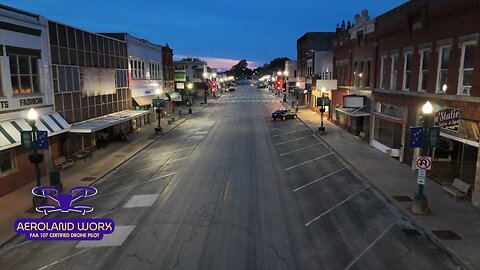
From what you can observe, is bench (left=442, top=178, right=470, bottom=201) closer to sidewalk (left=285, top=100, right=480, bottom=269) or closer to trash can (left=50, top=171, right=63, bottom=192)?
sidewalk (left=285, top=100, right=480, bottom=269)

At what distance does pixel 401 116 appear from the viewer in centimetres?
2503

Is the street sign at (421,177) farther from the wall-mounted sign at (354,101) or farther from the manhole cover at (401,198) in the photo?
the wall-mounted sign at (354,101)

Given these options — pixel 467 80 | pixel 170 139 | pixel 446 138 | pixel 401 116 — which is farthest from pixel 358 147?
pixel 170 139

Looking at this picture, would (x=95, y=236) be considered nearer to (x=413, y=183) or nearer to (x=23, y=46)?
(x=23, y=46)

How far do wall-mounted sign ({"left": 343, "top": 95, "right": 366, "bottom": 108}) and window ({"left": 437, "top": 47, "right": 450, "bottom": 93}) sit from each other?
13482 millimetres

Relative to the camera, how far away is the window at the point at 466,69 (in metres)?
17.7

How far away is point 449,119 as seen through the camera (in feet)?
Result: 60.4

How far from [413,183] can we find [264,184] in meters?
7.89

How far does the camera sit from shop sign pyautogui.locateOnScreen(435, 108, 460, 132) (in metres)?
17.9

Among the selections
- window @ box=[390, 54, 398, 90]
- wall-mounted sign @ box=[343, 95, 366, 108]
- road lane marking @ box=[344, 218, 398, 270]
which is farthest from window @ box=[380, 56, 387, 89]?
road lane marking @ box=[344, 218, 398, 270]

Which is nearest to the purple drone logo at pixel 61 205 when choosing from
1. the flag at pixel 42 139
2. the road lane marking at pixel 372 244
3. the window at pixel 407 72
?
the flag at pixel 42 139

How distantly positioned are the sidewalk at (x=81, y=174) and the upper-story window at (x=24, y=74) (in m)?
5.16

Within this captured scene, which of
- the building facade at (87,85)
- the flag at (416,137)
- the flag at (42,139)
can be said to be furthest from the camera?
the building facade at (87,85)

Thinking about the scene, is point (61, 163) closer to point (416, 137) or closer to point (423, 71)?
point (416, 137)
